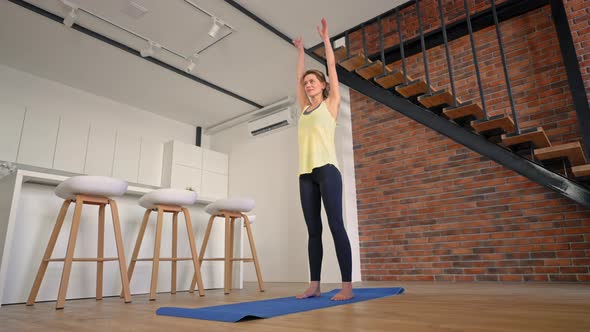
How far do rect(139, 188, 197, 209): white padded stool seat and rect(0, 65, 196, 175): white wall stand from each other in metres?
2.78

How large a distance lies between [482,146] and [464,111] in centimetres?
37

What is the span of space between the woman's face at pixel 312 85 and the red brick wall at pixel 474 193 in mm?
2248

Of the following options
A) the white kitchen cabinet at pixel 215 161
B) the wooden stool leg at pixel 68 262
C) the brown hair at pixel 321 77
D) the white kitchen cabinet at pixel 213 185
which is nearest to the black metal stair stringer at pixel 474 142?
the brown hair at pixel 321 77

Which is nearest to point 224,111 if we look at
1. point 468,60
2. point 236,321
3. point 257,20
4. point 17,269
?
point 257,20

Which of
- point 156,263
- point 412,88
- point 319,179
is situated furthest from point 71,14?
point 412,88

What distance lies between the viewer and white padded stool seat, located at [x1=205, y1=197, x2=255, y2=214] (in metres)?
3.05

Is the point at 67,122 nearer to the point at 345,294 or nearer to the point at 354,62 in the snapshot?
the point at 354,62

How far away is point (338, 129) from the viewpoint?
4.68 m

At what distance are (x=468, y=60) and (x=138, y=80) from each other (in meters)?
4.09

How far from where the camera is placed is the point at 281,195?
5305 millimetres

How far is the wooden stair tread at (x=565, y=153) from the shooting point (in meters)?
2.50

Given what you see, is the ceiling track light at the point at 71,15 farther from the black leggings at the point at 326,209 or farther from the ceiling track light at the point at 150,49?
the black leggings at the point at 326,209

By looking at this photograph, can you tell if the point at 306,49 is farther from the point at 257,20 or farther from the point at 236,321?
the point at 236,321

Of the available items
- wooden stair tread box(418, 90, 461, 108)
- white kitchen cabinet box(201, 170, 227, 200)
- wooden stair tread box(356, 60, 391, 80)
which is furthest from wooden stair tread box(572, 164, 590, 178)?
white kitchen cabinet box(201, 170, 227, 200)
